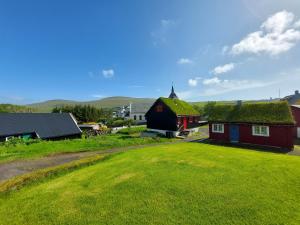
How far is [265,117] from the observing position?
914 inches

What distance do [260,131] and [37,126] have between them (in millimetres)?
32503

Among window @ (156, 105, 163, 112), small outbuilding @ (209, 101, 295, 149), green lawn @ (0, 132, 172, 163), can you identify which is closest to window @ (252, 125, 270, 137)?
small outbuilding @ (209, 101, 295, 149)

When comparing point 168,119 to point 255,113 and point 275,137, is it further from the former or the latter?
point 275,137

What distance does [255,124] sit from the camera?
77.5ft

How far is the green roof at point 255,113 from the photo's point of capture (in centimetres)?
2208

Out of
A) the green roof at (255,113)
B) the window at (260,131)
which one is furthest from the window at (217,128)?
the window at (260,131)

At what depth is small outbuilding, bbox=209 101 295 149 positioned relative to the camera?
70.5 feet

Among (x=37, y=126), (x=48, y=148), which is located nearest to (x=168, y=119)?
(x=48, y=148)

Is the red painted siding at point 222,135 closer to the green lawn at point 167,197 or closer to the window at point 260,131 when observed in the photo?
the window at point 260,131

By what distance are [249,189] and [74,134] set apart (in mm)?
30820

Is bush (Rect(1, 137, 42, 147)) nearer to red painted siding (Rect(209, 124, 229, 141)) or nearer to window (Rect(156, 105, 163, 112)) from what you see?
window (Rect(156, 105, 163, 112))

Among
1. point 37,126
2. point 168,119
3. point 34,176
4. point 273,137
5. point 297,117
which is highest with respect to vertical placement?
point 297,117

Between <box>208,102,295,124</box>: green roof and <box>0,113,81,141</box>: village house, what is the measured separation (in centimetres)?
2441

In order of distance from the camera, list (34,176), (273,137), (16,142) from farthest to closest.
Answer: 1. (16,142)
2. (273,137)
3. (34,176)
